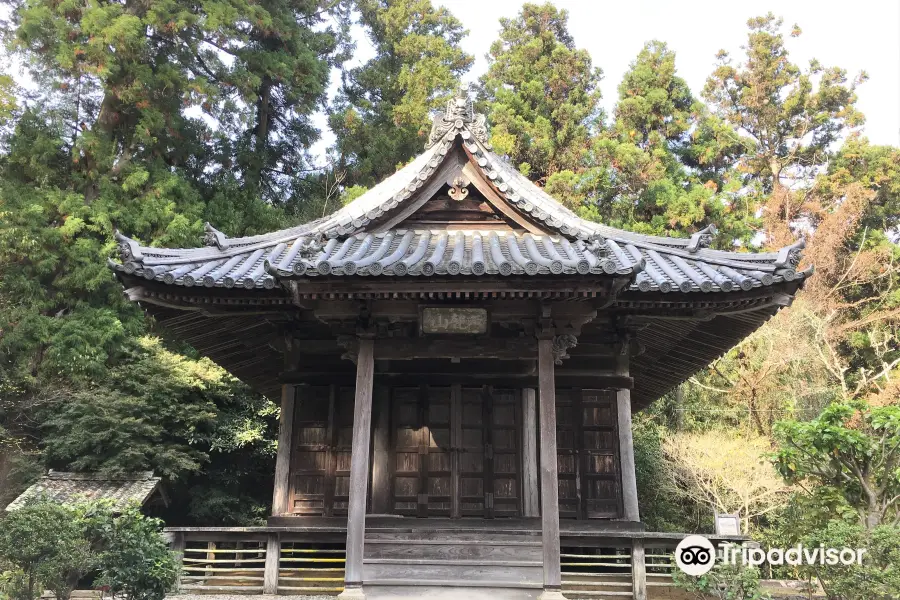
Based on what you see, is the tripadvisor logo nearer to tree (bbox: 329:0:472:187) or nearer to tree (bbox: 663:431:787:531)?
tree (bbox: 663:431:787:531)

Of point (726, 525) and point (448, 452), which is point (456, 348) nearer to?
point (448, 452)

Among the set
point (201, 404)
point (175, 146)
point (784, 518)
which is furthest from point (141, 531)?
point (175, 146)

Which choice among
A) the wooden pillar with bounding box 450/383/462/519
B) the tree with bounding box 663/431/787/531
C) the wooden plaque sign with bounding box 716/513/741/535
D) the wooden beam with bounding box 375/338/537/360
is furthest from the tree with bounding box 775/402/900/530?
the tree with bounding box 663/431/787/531

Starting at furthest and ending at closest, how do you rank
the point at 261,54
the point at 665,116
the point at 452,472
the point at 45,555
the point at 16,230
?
the point at 665,116 → the point at 261,54 → the point at 16,230 → the point at 452,472 → the point at 45,555

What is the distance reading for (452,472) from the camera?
10055mm

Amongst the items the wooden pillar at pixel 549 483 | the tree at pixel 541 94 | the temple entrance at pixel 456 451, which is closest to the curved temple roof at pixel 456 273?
the wooden pillar at pixel 549 483

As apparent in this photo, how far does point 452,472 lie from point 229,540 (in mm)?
3340

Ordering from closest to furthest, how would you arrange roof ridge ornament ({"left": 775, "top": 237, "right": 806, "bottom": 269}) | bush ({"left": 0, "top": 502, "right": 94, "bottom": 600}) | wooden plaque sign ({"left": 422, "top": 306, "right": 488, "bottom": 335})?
1. bush ({"left": 0, "top": 502, "right": 94, "bottom": 600})
2. roof ridge ornament ({"left": 775, "top": 237, "right": 806, "bottom": 269})
3. wooden plaque sign ({"left": 422, "top": 306, "right": 488, "bottom": 335})

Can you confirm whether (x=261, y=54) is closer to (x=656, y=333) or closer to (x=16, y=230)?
(x=16, y=230)

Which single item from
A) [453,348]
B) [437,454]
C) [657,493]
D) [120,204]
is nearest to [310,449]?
[437,454]

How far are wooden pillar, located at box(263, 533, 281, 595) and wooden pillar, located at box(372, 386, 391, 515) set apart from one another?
1.43m

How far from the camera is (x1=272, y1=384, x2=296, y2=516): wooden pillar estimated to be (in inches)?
404

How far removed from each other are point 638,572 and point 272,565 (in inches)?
199

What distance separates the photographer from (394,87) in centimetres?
3728
